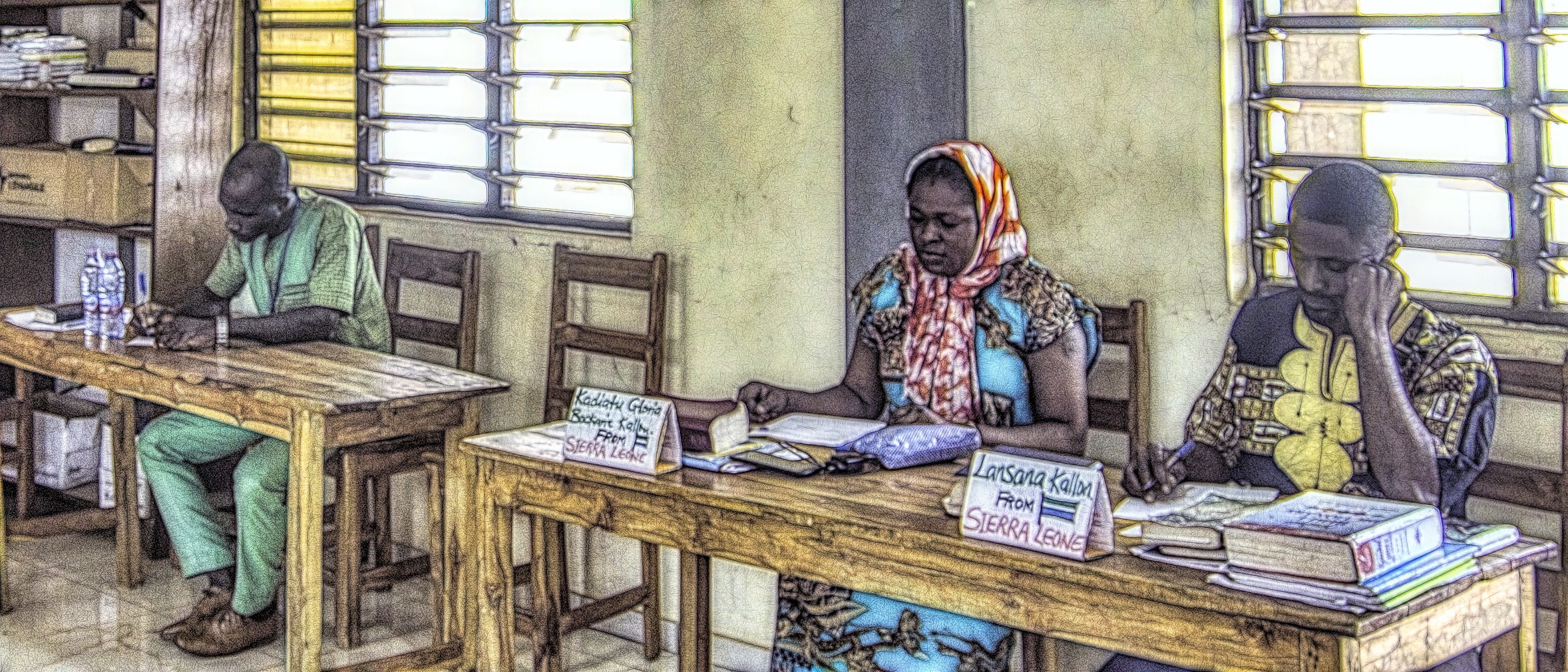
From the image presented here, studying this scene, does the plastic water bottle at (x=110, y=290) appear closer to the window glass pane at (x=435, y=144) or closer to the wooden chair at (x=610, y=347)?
the window glass pane at (x=435, y=144)

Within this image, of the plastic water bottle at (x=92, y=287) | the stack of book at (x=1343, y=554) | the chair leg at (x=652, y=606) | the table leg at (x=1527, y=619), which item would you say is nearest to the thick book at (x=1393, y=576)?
the stack of book at (x=1343, y=554)

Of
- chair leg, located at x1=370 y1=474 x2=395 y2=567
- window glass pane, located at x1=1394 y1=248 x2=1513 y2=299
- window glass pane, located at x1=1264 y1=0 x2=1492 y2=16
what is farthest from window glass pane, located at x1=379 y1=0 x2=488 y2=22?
window glass pane, located at x1=1394 y1=248 x2=1513 y2=299

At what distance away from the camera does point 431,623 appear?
471 cm

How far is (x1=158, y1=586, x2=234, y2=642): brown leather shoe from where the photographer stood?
4.44m

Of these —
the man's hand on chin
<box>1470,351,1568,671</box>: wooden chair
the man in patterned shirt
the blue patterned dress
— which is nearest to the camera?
the man in patterned shirt

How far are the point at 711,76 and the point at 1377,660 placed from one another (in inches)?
106

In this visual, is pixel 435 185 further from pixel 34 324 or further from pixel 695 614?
pixel 695 614

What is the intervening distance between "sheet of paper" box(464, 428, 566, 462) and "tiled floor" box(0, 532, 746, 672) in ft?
4.22

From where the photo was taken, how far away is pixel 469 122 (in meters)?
4.96

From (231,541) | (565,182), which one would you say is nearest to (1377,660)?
(565,182)

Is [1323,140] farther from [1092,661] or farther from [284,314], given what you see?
[284,314]

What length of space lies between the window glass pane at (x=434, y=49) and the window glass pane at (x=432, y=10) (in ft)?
0.13

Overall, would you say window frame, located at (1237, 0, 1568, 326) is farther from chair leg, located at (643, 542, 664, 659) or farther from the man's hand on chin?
the man's hand on chin

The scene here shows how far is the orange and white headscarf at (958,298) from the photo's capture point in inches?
122
